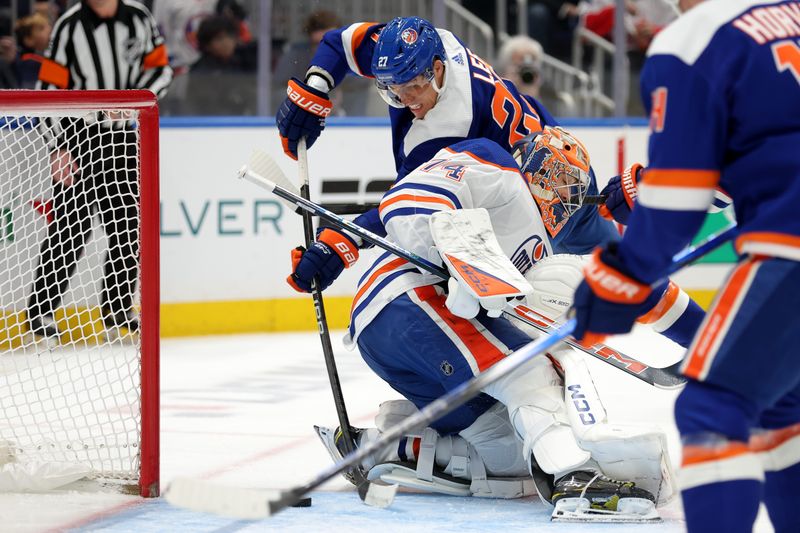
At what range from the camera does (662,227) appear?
5.49 ft

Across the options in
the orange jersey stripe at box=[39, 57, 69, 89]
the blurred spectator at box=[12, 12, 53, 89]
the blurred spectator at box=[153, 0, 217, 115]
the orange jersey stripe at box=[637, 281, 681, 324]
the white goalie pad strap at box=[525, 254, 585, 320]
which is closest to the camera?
the white goalie pad strap at box=[525, 254, 585, 320]

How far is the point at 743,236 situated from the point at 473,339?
3.36ft

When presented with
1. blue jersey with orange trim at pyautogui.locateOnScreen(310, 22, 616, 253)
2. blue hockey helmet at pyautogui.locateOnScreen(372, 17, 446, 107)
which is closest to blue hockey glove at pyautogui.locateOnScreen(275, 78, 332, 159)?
blue jersey with orange trim at pyautogui.locateOnScreen(310, 22, 616, 253)

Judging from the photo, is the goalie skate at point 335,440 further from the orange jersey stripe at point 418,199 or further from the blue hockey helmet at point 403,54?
the blue hockey helmet at point 403,54

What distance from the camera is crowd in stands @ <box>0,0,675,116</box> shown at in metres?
5.16

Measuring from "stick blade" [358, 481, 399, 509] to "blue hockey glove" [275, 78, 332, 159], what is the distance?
1056 mm

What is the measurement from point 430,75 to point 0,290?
151 centimetres

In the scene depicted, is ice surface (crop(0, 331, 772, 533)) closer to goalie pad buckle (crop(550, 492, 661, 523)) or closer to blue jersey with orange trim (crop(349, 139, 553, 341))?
goalie pad buckle (crop(550, 492, 661, 523))

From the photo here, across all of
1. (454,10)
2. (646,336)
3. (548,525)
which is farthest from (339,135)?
(548,525)

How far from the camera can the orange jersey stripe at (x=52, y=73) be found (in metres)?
5.05

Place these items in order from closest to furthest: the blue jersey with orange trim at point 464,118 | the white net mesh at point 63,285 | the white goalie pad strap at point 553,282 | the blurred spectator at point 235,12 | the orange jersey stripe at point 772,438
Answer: the orange jersey stripe at point 772,438
the white goalie pad strap at point 553,282
the blue jersey with orange trim at point 464,118
the white net mesh at point 63,285
the blurred spectator at point 235,12

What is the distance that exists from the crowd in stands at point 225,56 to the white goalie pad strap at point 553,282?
285 centimetres

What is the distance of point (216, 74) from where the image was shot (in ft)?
18.2

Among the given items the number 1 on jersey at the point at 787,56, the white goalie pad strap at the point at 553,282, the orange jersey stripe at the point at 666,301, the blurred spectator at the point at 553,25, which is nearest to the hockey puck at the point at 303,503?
the white goalie pad strap at the point at 553,282
